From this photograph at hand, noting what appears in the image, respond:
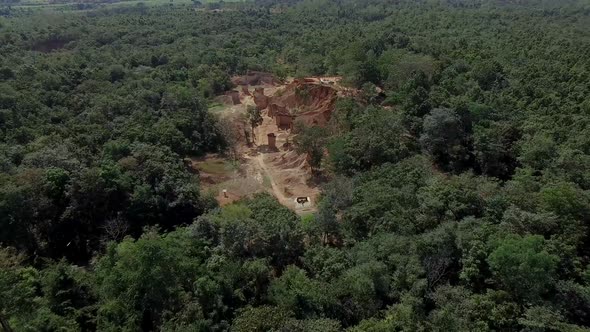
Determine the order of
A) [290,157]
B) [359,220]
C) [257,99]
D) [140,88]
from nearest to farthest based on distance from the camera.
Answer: [359,220]
[290,157]
[140,88]
[257,99]

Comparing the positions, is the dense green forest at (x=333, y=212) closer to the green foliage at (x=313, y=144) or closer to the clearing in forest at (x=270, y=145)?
the green foliage at (x=313, y=144)

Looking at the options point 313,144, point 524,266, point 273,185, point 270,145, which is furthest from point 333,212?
point 270,145

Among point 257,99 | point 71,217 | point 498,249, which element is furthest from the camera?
point 257,99

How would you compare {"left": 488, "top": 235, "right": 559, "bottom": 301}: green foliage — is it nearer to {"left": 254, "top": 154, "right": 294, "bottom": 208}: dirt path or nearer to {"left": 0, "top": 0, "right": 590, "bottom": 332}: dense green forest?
{"left": 0, "top": 0, "right": 590, "bottom": 332}: dense green forest

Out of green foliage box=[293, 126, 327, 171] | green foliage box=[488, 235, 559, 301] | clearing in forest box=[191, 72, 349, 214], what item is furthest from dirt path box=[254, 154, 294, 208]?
green foliage box=[488, 235, 559, 301]

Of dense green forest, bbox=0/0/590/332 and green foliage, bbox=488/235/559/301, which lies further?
dense green forest, bbox=0/0/590/332

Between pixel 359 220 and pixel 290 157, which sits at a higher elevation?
pixel 359 220

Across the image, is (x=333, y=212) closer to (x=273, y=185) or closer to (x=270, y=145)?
(x=273, y=185)

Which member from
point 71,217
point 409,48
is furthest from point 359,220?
point 409,48

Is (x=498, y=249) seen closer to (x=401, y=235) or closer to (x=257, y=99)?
(x=401, y=235)
